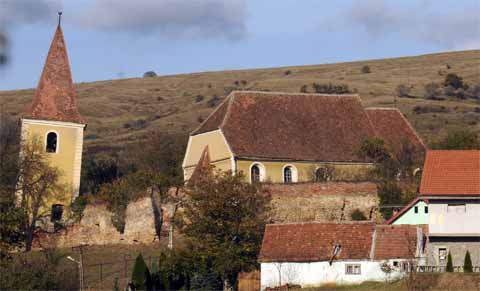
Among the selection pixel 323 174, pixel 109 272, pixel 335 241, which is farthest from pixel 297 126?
pixel 335 241

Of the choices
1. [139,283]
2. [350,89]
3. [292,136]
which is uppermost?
[350,89]

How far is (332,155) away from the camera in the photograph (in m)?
65.5

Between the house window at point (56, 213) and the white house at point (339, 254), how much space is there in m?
19.6

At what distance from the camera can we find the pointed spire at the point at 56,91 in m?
70.9

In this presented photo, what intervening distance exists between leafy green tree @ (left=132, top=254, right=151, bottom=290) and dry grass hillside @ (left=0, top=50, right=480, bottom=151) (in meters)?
48.3

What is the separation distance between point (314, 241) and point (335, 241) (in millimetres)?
826

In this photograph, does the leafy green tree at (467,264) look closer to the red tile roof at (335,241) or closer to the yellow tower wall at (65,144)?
the red tile roof at (335,241)

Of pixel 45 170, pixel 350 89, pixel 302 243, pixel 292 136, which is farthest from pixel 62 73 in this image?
pixel 350 89

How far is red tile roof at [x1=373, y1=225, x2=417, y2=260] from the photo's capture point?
157ft

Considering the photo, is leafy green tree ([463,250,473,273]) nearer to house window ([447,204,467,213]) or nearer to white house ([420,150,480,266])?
white house ([420,150,480,266])

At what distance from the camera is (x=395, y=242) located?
4869 centimetres

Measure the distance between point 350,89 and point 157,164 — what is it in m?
49.9

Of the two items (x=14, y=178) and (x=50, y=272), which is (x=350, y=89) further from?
(x=50, y=272)

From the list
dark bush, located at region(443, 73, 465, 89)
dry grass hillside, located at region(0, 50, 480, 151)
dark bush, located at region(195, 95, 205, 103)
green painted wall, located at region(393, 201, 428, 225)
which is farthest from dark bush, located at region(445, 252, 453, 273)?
dark bush, located at region(195, 95, 205, 103)
